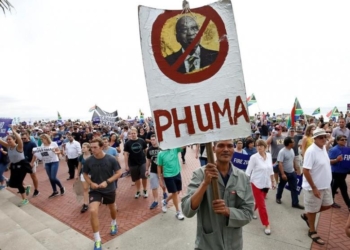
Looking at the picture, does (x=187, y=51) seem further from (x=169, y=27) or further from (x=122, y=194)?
(x=122, y=194)

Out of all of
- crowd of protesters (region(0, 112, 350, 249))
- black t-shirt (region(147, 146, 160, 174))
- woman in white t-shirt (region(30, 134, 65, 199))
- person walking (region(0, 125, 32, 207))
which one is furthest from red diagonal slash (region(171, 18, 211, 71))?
person walking (region(0, 125, 32, 207))

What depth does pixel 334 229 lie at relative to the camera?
13.7 feet

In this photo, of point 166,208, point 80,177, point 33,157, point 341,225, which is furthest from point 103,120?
point 341,225

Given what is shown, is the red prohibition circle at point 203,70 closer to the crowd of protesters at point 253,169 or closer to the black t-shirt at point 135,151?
the crowd of protesters at point 253,169

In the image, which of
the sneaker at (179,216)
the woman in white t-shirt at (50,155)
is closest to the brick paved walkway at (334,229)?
the sneaker at (179,216)

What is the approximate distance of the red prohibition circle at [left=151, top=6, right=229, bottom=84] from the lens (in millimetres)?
1833

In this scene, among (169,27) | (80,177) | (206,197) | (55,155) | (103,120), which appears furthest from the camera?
(103,120)

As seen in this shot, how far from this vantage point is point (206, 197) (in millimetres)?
2113

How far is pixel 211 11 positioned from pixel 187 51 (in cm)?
40

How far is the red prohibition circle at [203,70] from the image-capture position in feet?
6.01

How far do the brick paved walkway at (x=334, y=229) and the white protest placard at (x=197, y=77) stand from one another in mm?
3303

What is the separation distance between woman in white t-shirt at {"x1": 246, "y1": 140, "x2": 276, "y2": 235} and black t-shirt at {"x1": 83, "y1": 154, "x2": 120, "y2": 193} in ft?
8.75

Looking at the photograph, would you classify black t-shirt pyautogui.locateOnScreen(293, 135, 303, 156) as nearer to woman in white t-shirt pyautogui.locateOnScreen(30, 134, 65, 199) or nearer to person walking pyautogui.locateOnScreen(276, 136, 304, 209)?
person walking pyautogui.locateOnScreen(276, 136, 304, 209)

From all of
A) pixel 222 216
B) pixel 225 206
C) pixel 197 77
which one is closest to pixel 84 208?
pixel 222 216
